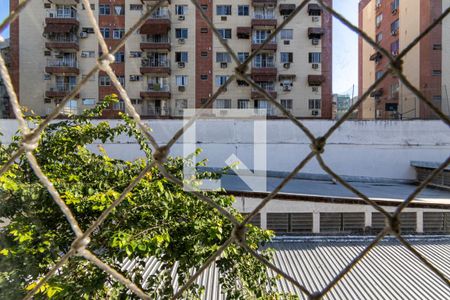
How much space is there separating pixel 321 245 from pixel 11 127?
604cm

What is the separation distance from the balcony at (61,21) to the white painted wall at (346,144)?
185 inches

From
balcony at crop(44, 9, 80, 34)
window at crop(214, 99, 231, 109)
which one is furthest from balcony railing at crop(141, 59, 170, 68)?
balcony at crop(44, 9, 80, 34)

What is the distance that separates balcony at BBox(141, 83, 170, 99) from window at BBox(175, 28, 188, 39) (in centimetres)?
161

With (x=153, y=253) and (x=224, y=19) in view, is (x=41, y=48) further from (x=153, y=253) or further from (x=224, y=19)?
(x=153, y=253)

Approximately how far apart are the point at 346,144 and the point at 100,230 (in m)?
7.51

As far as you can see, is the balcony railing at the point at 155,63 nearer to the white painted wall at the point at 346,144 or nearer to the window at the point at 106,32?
the window at the point at 106,32

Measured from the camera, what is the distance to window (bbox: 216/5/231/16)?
1041cm

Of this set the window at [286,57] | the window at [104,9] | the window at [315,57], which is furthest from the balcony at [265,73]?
the window at [104,9]

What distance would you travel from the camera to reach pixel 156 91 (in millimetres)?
10445

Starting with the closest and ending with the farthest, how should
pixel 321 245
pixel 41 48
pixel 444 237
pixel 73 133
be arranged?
pixel 73 133 < pixel 321 245 < pixel 444 237 < pixel 41 48

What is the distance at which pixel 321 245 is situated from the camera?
355 cm

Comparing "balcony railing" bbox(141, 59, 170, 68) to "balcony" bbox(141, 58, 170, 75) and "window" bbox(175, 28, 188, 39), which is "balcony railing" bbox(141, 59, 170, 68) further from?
"window" bbox(175, 28, 188, 39)

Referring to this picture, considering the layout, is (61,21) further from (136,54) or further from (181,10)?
(181,10)

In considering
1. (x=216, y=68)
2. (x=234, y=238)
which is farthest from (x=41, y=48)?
(x=234, y=238)
